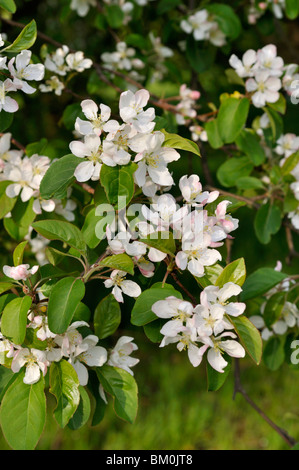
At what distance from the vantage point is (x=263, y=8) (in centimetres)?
214

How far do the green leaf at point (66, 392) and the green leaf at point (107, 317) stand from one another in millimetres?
165

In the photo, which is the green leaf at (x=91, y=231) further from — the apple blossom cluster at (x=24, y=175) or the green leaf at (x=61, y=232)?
the apple blossom cluster at (x=24, y=175)

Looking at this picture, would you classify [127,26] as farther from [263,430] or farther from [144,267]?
[263,430]

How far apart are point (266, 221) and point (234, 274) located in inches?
25.7

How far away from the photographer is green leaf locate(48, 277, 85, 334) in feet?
3.26

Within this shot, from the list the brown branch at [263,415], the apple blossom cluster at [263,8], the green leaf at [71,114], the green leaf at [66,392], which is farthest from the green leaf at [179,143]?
the apple blossom cluster at [263,8]

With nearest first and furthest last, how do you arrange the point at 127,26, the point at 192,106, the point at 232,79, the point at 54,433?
the point at 232,79 → the point at 192,106 → the point at 127,26 → the point at 54,433

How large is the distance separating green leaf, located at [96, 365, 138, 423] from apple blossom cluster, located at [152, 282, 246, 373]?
0.18m

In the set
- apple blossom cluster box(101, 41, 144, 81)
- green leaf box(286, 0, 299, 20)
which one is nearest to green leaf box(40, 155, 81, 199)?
apple blossom cluster box(101, 41, 144, 81)

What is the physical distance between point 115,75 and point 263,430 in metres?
1.94

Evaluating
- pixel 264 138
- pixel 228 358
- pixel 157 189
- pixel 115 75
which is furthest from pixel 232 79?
pixel 228 358

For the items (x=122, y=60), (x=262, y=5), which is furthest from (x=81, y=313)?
(x=262, y=5)

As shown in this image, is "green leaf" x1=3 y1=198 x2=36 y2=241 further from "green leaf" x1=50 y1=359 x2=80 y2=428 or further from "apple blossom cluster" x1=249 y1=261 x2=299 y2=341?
"apple blossom cluster" x1=249 y1=261 x2=299 y2=341

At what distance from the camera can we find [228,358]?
112cm
